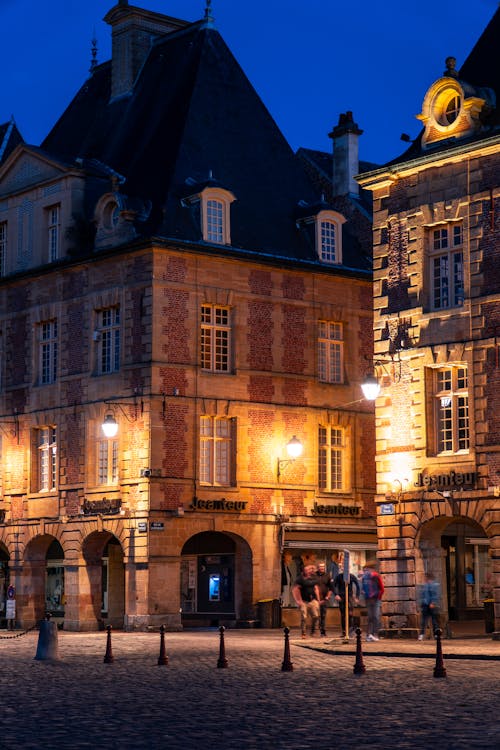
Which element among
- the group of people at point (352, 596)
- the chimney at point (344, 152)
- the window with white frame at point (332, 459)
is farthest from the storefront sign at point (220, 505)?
the chimney at point (344, 152)

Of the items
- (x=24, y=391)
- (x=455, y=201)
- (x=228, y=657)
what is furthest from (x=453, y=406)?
(x=24, y=391)

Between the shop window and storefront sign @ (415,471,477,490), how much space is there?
41.2ft

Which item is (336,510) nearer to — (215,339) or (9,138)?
(215,339)

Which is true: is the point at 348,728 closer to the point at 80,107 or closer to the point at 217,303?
the point at 217,303

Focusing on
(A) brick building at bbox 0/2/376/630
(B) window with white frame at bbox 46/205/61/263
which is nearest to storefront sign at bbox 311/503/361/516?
(A) brick building at bbox 0/2/376/630

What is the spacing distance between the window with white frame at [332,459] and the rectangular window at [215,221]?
6.48 m

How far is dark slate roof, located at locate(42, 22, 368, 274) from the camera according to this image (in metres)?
44.1

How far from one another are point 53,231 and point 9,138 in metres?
10.8

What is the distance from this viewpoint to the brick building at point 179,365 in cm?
4150

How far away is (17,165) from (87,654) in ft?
74.8

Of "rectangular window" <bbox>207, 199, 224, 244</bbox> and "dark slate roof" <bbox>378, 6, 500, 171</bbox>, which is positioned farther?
"rectangular window" <bbox>207, 199, 224, 244</bbox>

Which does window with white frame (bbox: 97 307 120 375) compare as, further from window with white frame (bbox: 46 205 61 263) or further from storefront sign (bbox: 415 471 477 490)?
storefront sign (bbox: 415 471 477 490)

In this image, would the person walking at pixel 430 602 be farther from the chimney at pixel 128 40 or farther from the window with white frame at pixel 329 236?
the chimney at pixel 128 40

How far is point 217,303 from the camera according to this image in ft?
140
